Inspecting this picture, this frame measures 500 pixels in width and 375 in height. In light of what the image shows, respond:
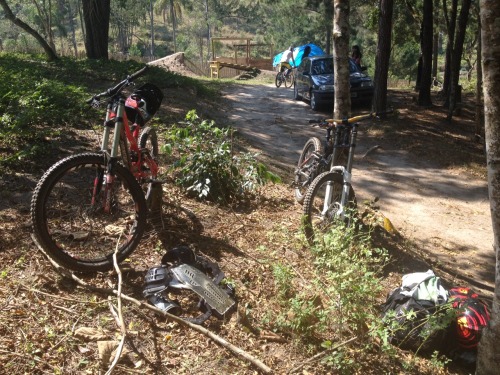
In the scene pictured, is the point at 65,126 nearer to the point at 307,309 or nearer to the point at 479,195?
the point at 307,309

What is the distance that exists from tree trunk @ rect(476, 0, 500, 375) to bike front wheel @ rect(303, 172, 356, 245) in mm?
2147

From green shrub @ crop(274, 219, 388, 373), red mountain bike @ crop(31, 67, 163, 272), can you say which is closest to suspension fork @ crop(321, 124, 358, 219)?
green shrub @ crop(274, 219, 388, 373)

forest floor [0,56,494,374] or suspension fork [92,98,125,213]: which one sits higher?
suspension fork [92,98,125,213]

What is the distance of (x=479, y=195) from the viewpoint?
9719 millimetres

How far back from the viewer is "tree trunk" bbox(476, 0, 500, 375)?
3.15 metres

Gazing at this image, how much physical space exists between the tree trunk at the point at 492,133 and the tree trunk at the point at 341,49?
278 centimetres

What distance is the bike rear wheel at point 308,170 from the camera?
21.4ft

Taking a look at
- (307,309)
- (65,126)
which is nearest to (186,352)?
(307,309)

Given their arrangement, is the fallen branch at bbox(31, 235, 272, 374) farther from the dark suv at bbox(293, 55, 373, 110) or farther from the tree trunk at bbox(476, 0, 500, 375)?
the dark suv at bbox(293, 55, 373, 110)

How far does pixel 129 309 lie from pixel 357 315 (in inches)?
66.6

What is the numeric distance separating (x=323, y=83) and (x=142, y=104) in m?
11.8

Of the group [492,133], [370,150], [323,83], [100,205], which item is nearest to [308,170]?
[100,205]

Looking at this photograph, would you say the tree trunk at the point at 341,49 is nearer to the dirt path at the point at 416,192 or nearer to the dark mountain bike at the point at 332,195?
the dark mountain bike at the point at 332,195

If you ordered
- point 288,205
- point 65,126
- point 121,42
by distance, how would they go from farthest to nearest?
1. point 121,42
2. point 65,126
3. point 288,205
